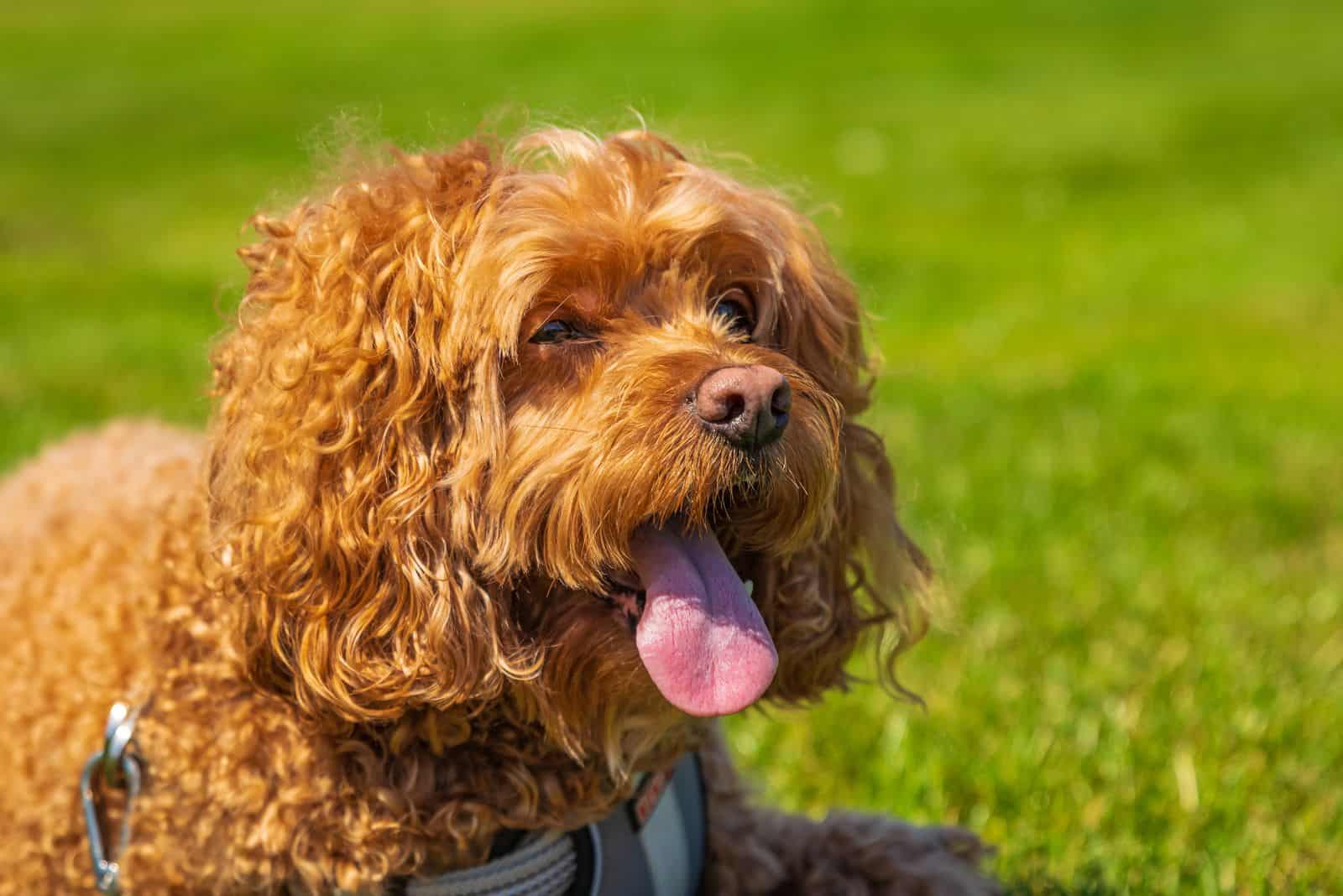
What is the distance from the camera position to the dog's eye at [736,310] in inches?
111

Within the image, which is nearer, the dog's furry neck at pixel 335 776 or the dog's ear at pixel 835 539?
the dog's furry neck at pixel 335 776

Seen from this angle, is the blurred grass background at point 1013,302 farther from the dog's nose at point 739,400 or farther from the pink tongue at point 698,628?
the pink tongue at point 698,628

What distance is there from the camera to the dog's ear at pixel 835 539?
2902 mm

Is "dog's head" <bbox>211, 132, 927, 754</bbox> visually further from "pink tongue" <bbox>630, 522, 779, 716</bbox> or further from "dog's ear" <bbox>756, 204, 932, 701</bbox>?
"dog's ear" <bbox>756, 204, 932, 701</bbox>

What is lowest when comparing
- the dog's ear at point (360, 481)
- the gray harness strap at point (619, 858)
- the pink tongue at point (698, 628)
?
the gray harness strap at point (619, 858)

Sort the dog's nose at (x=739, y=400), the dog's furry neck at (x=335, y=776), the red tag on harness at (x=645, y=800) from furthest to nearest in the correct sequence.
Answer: the red tag on harness at (x=645, y=800), the dog's furry neck at (x=335, y=776), the dog's nose at (x=739, y=400)

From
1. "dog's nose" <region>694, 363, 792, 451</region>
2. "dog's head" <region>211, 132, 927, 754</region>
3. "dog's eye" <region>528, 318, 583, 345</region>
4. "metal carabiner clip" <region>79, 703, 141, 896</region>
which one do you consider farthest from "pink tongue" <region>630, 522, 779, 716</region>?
"metal carabiner clip" <region>79, 703, 141, 896</region>

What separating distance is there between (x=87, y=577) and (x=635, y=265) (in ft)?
4.63

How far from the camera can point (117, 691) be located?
2900 millimetres

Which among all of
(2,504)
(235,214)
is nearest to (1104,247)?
(235,214)

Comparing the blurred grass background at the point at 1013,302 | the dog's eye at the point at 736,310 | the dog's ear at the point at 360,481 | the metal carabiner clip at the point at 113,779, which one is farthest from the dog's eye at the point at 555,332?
the metal carabiner clip at the point at 113,779

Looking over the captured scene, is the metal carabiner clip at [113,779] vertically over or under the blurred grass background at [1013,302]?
over

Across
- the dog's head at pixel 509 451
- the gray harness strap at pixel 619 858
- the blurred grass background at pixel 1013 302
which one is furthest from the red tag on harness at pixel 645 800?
the blurred grass background at pixel 1013 302

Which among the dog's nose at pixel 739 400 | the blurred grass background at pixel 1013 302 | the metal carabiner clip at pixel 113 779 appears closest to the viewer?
the dog's nose at pixel 739 400
